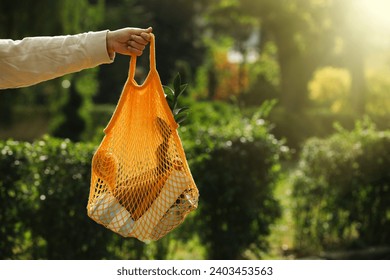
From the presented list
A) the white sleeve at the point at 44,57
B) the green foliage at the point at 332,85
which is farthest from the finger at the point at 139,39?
the green foliage at the point at 332,85

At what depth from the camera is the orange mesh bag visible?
7.48ft

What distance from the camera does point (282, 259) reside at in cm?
545

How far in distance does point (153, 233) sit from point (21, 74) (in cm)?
71

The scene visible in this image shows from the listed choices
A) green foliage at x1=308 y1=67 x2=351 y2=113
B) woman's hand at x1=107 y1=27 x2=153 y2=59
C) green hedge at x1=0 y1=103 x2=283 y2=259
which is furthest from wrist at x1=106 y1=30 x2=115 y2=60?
green foliage at x1=308 y1=67 x2=351 y2=113

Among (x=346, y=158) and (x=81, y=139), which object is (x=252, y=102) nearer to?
(x=81, y=139)

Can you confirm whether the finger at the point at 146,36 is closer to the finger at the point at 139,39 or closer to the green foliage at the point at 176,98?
the finger at the point at 139,39

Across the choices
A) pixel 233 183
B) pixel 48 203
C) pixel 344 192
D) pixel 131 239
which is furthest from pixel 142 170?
pixel 344 192

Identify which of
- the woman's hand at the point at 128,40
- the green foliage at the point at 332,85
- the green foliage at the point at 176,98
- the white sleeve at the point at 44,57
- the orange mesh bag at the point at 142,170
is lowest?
the green foliage at the point at 332,85

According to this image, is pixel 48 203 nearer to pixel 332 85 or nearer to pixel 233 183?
pixel 233 183

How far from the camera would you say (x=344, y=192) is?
5363 mm

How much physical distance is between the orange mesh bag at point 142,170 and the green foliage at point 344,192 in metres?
3.23

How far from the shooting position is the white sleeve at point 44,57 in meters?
2.04
